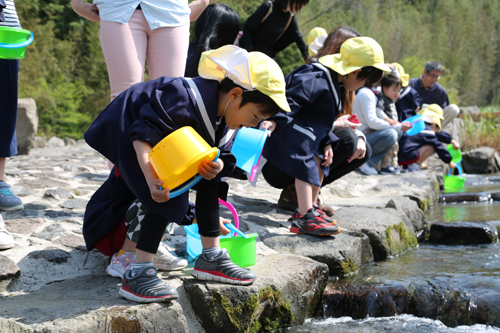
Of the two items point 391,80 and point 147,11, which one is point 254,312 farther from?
point 391,80

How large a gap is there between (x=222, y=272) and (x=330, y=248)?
35.0 inches

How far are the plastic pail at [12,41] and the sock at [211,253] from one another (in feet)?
3.94

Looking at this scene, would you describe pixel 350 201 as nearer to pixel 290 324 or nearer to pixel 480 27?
pixel 290 324

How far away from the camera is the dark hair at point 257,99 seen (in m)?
1.83

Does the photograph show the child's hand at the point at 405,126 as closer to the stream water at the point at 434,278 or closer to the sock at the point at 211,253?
the stream water at the point at 434,278

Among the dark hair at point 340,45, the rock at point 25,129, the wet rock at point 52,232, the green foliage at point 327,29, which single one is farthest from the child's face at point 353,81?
the green foliage at point 327,29

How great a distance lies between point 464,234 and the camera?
3.34 meters

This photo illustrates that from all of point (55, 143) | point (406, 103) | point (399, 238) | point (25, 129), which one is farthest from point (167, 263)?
point (55, 143)

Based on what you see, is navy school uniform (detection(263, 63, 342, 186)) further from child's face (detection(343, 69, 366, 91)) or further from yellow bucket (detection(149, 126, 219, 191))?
yellow bucket (detection(149, 126, 219, 191))

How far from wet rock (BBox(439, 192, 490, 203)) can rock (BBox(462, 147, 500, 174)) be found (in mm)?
2644

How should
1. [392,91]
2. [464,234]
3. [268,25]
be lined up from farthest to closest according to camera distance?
[392,91] → [268,25] → [464,234]

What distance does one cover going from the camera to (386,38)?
19094 mm

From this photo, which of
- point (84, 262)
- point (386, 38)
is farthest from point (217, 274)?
point (386, 38)

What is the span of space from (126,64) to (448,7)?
27.1 metres
